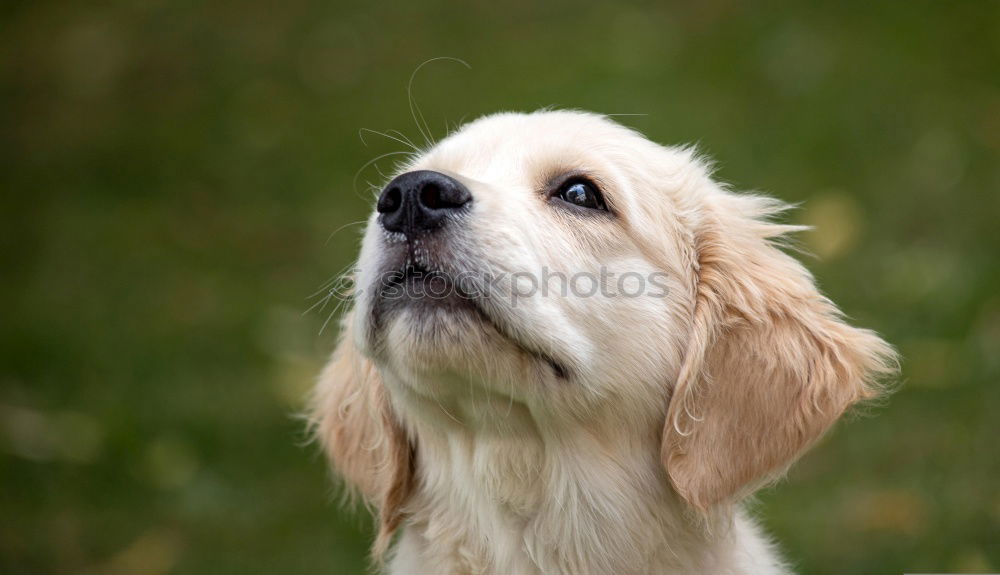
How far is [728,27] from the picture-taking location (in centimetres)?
1016

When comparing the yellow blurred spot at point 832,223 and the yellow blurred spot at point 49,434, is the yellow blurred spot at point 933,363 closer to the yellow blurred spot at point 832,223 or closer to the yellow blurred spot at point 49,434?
the yellow blurred spot at point 832,223

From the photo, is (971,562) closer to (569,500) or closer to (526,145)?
(569,500)

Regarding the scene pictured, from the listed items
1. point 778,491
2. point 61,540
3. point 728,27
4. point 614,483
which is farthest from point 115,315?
point 728,27

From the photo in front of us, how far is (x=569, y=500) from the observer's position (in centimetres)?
341

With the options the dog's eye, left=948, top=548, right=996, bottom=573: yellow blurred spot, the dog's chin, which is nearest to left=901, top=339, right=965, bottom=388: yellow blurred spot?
left=948, top=548, right=996, bottom=573: yellow blurred spot

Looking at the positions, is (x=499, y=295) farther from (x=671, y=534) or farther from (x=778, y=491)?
(x=778, y=491)

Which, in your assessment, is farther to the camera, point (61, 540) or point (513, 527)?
point (61, 540)

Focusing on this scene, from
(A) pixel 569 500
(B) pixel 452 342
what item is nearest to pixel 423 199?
(B) pixel 452 342

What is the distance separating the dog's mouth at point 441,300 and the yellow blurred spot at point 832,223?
4323 mm

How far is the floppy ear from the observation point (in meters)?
3.34

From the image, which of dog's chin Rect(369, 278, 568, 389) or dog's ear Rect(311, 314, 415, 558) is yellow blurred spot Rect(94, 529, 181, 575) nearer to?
dog's ear Rect(311, 314, 415, 558)

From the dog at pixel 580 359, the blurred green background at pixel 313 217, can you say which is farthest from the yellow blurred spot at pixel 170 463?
the dog at pixel 580 359

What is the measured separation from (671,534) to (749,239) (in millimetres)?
1082

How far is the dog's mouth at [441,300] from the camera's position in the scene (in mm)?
3139
